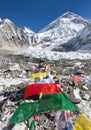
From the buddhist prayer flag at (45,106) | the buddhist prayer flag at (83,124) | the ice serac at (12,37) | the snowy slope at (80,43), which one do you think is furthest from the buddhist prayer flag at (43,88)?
the ice serac at (12,37)

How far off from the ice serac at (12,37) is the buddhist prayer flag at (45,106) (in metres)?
150

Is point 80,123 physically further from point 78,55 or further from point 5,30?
point 5,30

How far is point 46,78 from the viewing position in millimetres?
12680

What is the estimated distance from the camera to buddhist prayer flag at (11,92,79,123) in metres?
7.60

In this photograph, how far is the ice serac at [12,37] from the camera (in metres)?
166

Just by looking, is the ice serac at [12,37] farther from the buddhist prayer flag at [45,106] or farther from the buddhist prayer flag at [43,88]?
the buddhist prayer flag at [45,106]

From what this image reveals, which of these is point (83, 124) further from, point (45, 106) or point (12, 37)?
point (12, 37)

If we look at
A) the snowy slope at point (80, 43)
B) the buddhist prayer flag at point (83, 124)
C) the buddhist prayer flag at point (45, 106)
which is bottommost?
the buddhist prayer flag at point (83, 124)

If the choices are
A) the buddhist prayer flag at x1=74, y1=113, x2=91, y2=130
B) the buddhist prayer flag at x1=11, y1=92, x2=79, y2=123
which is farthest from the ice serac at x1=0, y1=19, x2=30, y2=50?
the buddhist prayer flag at x1=74, y1=113, x2=91, y2=130

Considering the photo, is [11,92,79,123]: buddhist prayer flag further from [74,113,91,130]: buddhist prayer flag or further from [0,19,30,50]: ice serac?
[0,19,30,50]: ice serac

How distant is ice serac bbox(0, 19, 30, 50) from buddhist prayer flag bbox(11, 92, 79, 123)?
149734 millimetres

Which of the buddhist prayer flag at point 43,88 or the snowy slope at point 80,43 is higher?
the snowy slope at point 80,43

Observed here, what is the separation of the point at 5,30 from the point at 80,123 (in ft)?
582

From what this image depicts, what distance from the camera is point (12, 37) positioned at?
582 feet
